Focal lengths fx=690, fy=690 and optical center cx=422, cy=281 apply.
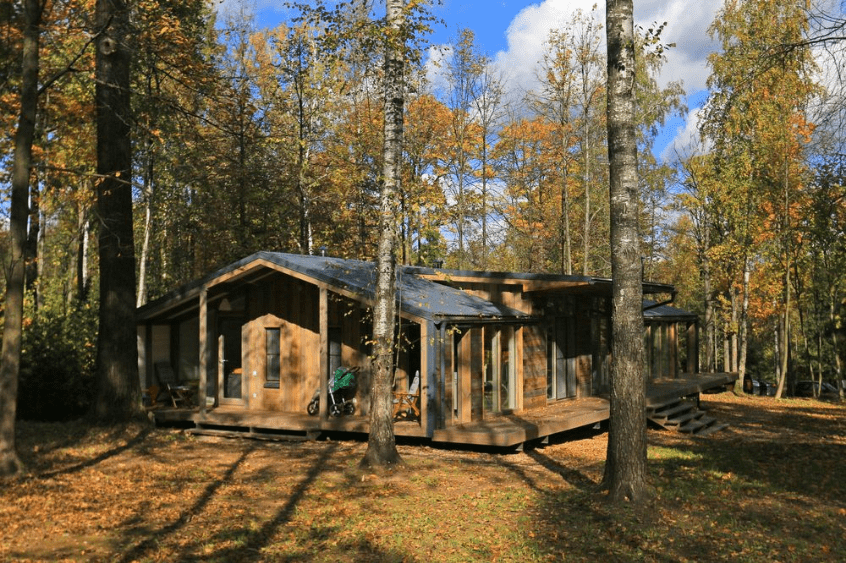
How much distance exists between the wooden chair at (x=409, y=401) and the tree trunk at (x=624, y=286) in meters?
5.85

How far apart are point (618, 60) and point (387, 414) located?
6010 mm

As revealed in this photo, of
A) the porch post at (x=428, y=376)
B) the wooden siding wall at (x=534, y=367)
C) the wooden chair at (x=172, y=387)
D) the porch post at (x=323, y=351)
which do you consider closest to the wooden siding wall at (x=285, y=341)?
the porch post at (x=323, y=351)

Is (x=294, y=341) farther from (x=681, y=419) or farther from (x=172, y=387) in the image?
(x=681, y=419)

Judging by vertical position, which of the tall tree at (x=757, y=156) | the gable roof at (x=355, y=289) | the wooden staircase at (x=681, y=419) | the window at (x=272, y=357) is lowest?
the wooden staircase at (x=681, y=419)

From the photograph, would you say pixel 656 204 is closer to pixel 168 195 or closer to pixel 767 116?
pixel 767 116

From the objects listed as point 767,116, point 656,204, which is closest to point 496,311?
point 767,116

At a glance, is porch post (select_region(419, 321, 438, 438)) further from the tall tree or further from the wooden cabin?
the tall tree

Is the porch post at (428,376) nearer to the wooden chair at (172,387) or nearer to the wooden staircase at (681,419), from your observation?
the wooden staircase at (681,419)

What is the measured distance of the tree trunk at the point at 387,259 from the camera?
1035 cm

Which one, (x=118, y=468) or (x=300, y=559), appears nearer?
(x=300, y=559)

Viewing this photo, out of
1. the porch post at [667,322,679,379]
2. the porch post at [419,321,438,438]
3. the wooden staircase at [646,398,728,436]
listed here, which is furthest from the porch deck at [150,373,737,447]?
the porch post at [667,322,679,379]

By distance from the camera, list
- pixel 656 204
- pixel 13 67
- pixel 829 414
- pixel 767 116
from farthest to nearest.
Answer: pixel 656 204 → pixel 767 116 → pixel 829 414 → pixel 13 67

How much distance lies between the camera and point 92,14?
49.3 ft

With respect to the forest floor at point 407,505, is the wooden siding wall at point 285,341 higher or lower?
higher
